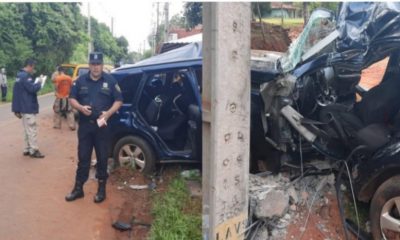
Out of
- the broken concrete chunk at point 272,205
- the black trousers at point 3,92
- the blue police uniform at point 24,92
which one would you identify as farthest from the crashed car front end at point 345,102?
the black trousers at point 3,92

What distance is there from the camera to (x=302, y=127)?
440 centimetres

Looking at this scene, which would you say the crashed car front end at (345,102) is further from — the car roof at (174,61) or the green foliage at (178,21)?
the green foliage at (178,21)

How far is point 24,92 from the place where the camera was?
6.64 metres

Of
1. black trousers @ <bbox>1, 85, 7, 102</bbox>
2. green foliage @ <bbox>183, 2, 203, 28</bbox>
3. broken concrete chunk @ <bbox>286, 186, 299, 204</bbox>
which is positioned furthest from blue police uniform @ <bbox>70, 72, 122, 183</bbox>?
green foliage @ <bbox>183, 2, 203, 28</bbox>

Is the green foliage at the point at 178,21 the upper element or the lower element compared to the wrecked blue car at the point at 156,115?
upper

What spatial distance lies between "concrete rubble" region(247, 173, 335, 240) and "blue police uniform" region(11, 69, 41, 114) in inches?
165

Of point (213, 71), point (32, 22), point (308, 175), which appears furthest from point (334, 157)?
point (32, 22)

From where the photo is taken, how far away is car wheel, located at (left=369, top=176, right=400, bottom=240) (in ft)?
10.9

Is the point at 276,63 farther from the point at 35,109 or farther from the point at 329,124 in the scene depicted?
→ the point at 35,109

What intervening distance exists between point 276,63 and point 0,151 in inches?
218

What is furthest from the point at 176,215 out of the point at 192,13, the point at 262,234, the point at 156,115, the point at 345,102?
the point at 192,13

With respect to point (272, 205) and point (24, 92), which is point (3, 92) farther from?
point (272, 205)

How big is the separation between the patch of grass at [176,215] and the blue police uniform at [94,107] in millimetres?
873

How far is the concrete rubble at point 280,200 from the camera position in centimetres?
377
